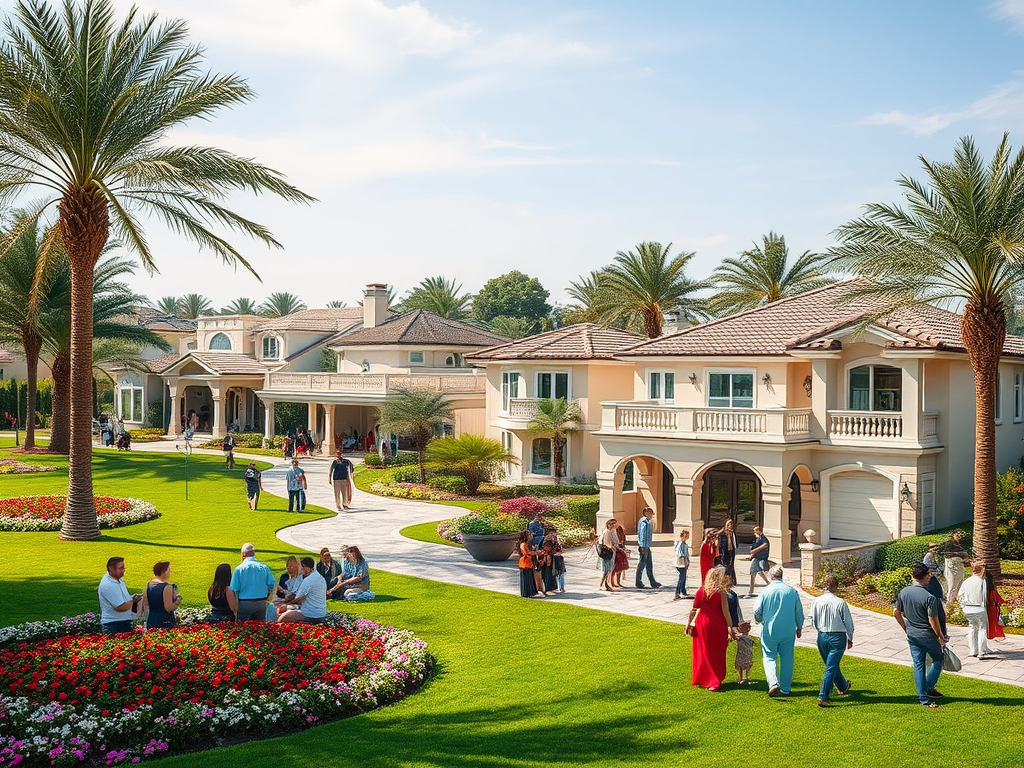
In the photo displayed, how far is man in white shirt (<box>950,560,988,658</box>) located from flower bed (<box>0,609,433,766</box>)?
8561 mm

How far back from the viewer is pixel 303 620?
15508 millimetres

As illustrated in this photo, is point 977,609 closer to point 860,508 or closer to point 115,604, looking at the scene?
point 860,508

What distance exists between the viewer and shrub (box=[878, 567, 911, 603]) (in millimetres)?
20125

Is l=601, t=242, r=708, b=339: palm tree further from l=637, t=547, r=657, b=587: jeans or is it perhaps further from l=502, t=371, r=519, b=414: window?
l=637, t=547, r=657, b=587: jeans

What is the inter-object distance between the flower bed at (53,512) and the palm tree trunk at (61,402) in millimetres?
12929

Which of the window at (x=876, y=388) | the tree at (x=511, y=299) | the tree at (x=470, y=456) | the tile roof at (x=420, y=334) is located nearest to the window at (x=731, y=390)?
the window at (x=876, y=388)

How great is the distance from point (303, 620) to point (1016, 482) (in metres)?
17.9

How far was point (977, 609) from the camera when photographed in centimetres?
1512

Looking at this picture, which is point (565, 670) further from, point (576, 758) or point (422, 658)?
point (576, 758)

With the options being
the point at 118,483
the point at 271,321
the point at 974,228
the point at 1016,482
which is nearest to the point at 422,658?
the point at 974,228

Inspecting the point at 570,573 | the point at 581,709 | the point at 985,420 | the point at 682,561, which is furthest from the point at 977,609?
the point at 570,573

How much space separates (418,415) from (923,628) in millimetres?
28668

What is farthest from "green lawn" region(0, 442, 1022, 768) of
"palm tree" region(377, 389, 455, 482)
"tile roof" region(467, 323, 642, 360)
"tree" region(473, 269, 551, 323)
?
"tree" region(473, 269, 551, 323)

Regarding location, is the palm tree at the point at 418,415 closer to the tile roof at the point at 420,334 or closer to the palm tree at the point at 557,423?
the palm tree at the point at 557,423
